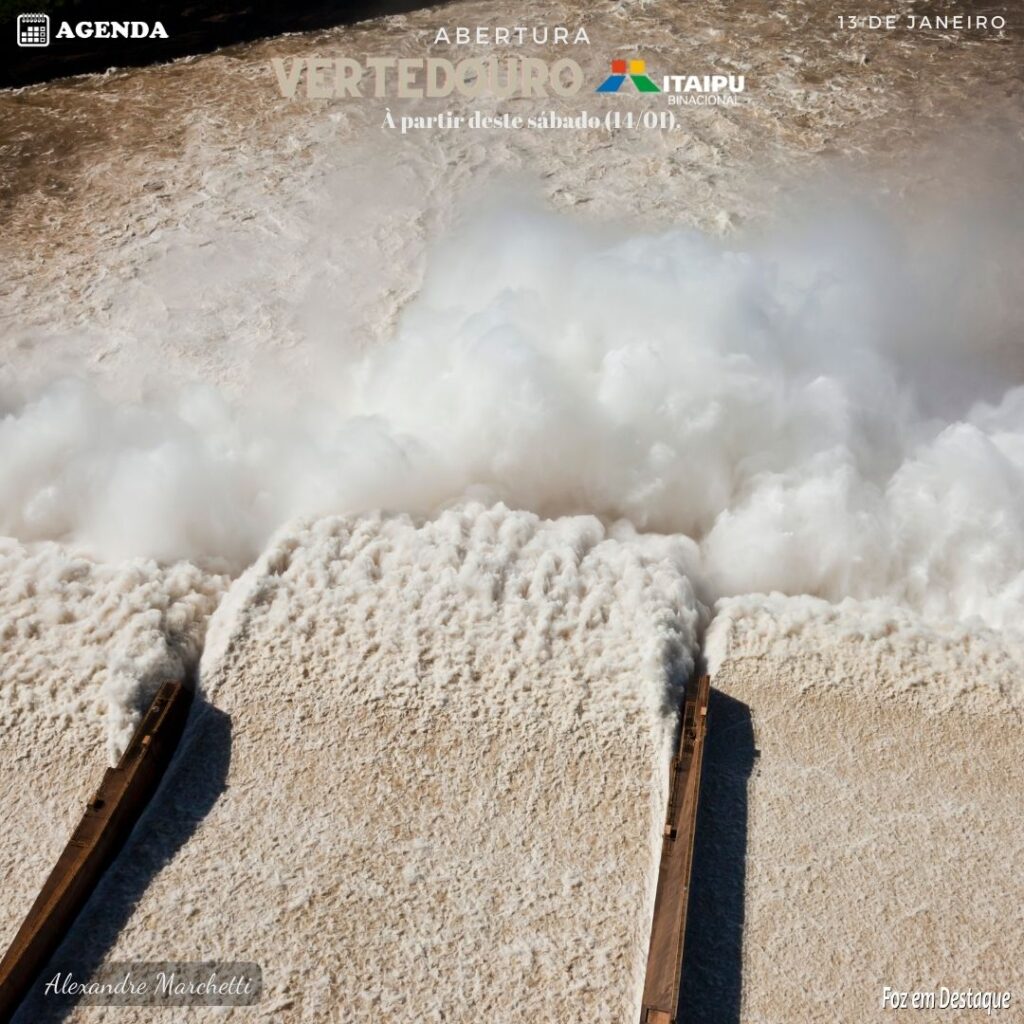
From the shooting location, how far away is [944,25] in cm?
1026

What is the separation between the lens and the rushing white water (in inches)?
216

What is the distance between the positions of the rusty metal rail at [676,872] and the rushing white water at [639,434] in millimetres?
946

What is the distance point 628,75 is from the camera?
9469 mm

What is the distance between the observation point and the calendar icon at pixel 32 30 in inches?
381

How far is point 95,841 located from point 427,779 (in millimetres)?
1288

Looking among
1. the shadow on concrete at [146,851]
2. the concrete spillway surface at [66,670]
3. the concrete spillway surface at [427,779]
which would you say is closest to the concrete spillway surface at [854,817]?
the concrete spillway surface at [427,779]

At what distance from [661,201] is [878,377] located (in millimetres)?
2369

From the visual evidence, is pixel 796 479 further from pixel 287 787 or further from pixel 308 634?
pixel 287 787

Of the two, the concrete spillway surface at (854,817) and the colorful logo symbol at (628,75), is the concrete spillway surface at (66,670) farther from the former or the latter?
the colorful logo symbol at (628,75)

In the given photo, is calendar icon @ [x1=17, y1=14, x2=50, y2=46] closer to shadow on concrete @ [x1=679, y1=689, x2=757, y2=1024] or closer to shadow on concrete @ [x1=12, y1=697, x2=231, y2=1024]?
shadow on concrete @ [x1=12, y1=697, x2=231, y2=1024]

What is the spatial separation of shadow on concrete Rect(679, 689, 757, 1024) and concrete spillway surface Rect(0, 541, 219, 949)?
237cm

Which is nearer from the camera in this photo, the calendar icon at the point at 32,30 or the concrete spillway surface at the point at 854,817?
the concrete spillway surface at the point at 854,817

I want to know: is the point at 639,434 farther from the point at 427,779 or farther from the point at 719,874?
the point at 719,874

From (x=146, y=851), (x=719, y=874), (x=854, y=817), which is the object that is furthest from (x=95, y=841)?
(x=854, y=817)
